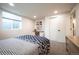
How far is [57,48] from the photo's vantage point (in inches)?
64.3

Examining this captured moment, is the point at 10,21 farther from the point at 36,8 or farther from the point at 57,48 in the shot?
the point at 57,48

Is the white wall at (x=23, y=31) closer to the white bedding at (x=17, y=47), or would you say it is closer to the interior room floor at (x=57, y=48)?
the white bedding at (x=17, y=47)

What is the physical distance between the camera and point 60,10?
1.65m

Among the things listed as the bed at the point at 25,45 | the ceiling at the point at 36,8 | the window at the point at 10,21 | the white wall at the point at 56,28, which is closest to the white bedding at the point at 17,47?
the bed at the point at 25,45

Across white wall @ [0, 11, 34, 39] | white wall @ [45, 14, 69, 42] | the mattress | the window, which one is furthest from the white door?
the window

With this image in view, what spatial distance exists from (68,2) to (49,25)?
482 mm

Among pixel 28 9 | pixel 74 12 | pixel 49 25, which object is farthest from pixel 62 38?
pixel 28 9

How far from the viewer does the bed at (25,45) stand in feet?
5.07

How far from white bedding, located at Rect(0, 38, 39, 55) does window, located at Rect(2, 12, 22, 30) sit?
208mm

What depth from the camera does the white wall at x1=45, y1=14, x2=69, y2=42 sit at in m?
1.68

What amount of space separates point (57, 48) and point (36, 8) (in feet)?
2.40

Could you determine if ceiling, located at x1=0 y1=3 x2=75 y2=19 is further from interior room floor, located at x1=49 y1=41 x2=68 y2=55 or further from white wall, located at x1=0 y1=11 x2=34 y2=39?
interior room floor, located at x1=49 y1=41 x2=68 y2=55

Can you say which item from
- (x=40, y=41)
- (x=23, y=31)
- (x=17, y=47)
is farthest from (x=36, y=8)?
(x=17, y=47)
